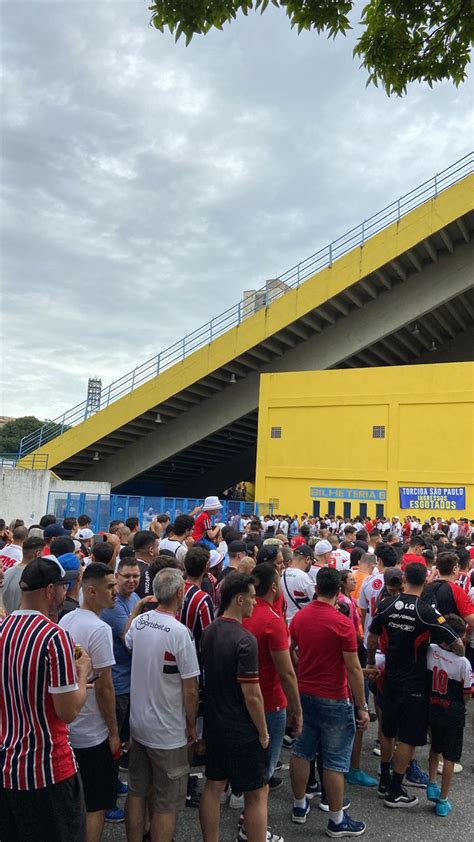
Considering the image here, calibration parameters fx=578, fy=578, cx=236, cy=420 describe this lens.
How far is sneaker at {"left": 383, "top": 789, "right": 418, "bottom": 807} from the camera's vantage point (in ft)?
13.8

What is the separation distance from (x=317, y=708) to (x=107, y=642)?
1.69 metres

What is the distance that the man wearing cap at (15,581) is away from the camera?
175 inches

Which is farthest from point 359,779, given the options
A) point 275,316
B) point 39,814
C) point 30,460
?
point 30,460

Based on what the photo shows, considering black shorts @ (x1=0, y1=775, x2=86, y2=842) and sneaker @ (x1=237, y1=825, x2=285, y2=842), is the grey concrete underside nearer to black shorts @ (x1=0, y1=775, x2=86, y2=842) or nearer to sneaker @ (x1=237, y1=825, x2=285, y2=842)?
sneaker @ (x1=237, y1=825, x2=285, y2=842)

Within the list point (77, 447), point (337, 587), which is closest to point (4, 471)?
point (77, 447)

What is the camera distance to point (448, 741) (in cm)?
423

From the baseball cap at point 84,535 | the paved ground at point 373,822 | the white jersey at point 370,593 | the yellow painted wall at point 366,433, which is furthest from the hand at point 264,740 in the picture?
the yellow painted wall at point 366,433

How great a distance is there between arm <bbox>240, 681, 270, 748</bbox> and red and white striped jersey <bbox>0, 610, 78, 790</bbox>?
3.40ft

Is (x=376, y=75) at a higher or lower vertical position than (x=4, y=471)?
higher

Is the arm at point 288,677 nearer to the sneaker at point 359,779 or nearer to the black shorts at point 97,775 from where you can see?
the black shorts at point 97,775

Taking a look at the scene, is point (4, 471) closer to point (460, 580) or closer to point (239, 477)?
point (460, 580)

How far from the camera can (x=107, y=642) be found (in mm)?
3131

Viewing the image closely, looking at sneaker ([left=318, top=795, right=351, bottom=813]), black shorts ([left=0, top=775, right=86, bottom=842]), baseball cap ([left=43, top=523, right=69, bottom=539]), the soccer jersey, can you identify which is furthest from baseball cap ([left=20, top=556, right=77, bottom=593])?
baseball cap ([left=43, top=523, right=69, bottom=539])

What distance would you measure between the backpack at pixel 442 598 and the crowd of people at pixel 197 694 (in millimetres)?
497
